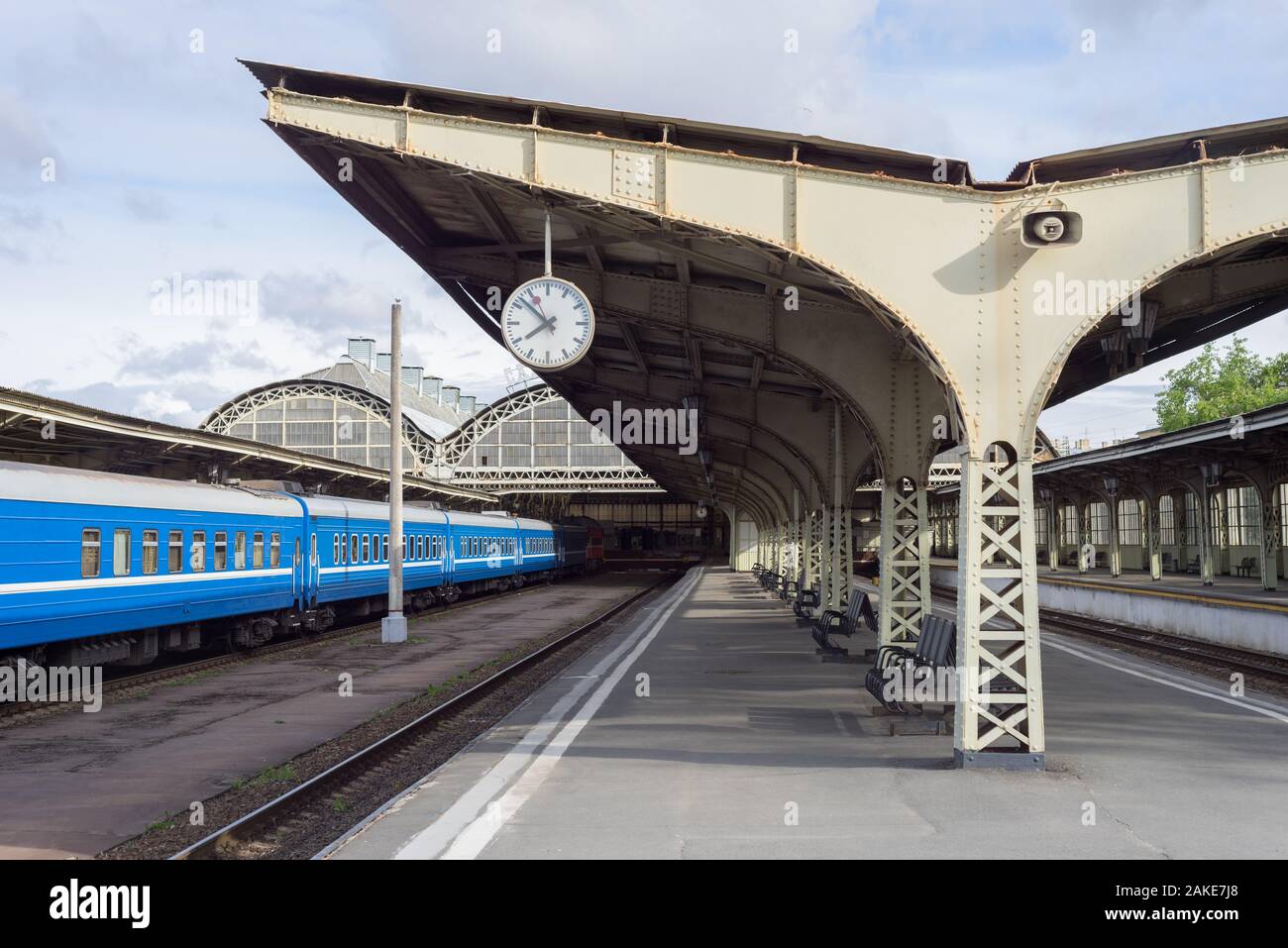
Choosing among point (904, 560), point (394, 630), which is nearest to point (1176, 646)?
point (904, 560)

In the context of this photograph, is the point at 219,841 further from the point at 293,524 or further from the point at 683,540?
the point at 683,540

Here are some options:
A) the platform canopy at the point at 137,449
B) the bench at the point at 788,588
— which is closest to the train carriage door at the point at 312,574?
the platform canopy at the point at 137,449

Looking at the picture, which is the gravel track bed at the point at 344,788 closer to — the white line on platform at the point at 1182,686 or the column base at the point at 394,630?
the column base at the point at 394,630

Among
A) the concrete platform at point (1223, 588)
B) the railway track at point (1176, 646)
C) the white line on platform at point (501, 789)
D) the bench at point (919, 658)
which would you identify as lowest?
the railway track at point (1176, 646)

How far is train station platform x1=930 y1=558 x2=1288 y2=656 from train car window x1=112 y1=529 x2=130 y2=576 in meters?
17.4

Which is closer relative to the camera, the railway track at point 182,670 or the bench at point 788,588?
the railway track at point 182,670

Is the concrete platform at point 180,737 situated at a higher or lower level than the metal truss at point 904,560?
lower

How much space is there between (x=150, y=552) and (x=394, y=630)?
6.53 m

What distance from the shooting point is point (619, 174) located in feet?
31.3

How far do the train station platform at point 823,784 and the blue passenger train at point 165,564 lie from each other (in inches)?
239

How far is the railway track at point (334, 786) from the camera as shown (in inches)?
286

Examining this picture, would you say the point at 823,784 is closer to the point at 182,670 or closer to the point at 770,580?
the point at 182,670

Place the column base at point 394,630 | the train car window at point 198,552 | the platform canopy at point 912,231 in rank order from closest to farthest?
the platform canopy at point 912,231
the train car window at point 198,552
the column base at point 394,630

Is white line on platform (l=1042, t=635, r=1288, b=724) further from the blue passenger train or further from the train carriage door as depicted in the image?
the train carriage door
